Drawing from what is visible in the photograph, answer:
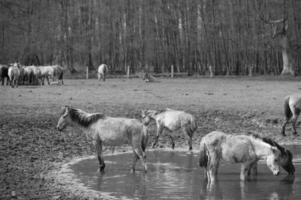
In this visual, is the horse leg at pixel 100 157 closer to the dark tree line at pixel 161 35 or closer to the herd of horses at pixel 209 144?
the herd of horses at pixel 209 144

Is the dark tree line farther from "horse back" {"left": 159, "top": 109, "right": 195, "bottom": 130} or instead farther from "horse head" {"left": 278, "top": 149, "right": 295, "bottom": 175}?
"horse head" {"left": 278, "top": 149, "right": 295, "bottom": 175}

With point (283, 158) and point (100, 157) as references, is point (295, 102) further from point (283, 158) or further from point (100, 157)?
point (100, 157)

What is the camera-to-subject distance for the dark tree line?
5341cm

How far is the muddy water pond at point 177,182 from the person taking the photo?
1216cm

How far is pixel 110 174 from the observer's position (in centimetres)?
1427

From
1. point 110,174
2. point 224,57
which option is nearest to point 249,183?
point 110,174

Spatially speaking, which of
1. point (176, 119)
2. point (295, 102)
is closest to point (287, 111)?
point (295, 102)

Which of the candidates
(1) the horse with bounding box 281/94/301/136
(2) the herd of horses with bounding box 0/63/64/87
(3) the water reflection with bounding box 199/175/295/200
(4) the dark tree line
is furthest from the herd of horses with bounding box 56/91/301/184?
(4) the dark tree line

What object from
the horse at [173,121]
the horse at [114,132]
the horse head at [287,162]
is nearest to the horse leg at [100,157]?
the horse at [114,132]

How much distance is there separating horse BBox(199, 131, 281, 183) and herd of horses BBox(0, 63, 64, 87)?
2749 cm

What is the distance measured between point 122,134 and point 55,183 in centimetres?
211

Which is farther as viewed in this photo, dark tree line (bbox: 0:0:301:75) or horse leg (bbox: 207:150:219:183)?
Answer: dark tree line (bbox: 0:0:301:75)

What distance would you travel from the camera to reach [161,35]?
59.1 m

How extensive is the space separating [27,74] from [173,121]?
27.4m
